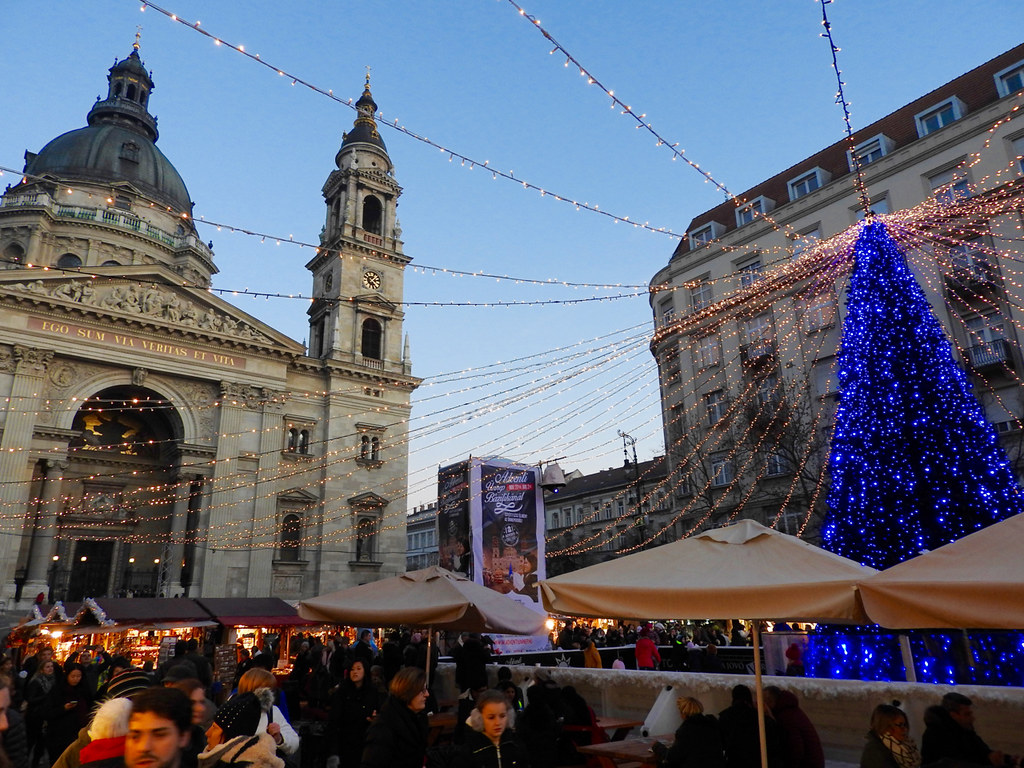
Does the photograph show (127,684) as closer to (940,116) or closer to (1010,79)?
(1010,79)

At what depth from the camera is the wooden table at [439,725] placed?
9.05 metres

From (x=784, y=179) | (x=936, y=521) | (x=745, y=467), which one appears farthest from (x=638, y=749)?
(x=784, y=179)

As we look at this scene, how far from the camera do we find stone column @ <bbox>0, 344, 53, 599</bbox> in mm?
25406

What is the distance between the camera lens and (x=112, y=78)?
5278cm

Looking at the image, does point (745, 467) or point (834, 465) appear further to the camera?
point (745, 467)

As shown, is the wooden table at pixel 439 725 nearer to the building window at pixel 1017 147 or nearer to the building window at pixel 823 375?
the building window at pixel 823 375

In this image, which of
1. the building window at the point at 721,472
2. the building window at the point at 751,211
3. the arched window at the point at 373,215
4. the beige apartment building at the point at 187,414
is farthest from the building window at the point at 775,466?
the arched window at the point at 373,215

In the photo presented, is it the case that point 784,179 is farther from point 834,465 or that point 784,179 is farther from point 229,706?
point 229,706

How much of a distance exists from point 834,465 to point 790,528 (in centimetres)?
2053

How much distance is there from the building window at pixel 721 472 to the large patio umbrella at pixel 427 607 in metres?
23.1

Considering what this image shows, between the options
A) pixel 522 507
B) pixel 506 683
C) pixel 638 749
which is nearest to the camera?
pixel 638 749

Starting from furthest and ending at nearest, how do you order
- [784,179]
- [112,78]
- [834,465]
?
[112,78]
[784,179]
[834,465]

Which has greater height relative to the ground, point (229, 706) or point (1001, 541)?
point (1001, 541)

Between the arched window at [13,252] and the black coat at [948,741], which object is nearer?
the black coat at [948,741]
